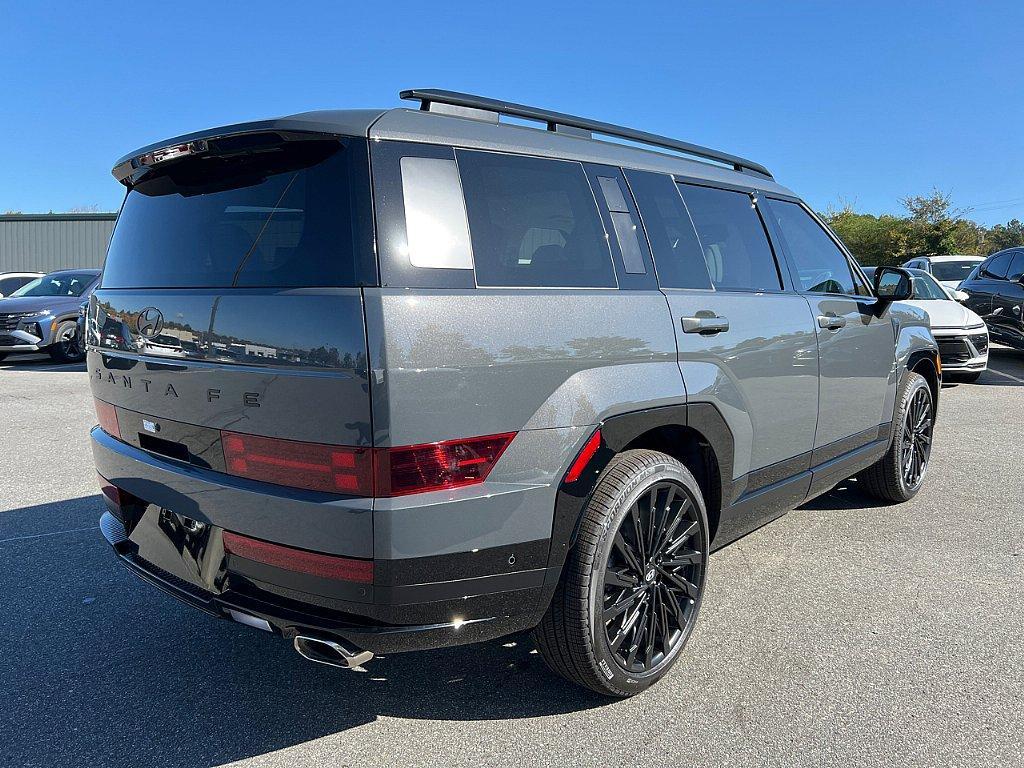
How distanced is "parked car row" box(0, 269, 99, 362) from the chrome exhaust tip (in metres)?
12.5

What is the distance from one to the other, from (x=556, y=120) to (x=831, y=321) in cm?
187

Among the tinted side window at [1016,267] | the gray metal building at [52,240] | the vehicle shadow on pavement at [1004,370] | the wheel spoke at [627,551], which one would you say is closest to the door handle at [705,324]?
the wheel spoke at [627,551]

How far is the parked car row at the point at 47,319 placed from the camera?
1267cm

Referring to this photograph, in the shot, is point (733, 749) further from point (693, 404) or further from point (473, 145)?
point (473, 145)

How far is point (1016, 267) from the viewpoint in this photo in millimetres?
11812

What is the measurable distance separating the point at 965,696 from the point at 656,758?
1187 mm

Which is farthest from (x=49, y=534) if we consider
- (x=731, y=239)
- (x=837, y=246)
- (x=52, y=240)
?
(x=52, y=240)

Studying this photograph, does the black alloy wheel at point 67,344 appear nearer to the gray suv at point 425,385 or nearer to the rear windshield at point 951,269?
the gray suv at point 425,385

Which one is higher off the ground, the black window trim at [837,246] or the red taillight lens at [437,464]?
the black window trim at [837,246]

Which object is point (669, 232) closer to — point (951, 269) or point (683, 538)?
point (683, 538)

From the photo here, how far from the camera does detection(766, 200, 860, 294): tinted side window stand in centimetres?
396

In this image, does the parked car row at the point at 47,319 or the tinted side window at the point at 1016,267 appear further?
the parked car row at the point at 47,319

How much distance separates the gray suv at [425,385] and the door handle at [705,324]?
→ 15 mm

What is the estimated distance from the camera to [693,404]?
289cm
